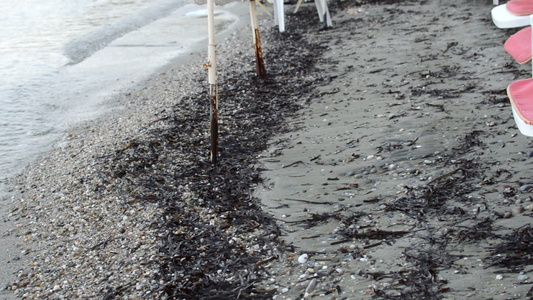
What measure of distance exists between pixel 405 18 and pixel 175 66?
3130 mm

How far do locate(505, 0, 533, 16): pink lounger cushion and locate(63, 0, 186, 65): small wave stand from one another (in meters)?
6.44

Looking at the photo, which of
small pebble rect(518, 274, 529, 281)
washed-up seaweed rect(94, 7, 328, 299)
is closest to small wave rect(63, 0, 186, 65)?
washed-up seaweed rect(94, 7, 328, 299)

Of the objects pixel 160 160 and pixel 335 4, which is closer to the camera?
pixel 160 160

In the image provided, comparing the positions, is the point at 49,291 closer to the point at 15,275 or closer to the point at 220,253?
the point at 15,275

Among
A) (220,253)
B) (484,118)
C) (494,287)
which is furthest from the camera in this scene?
(484,118)

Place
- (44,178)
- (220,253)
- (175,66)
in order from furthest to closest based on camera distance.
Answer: (175,66) → (44,178) → (220,253)

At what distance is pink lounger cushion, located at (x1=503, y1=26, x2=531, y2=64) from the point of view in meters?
3.57

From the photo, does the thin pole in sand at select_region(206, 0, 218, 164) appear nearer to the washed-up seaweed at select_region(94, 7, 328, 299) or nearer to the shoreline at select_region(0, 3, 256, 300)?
the washed-up seaweed at select_region(94, 7, 328, 299)

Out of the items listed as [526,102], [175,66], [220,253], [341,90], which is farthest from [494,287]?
[175,66]

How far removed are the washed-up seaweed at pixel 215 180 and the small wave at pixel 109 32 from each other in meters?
3.10

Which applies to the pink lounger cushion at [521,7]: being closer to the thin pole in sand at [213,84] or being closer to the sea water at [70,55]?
the thin pole in sand at [213,84]

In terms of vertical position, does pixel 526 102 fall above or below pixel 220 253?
above

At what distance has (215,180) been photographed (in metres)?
4.02

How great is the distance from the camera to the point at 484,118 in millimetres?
4238
